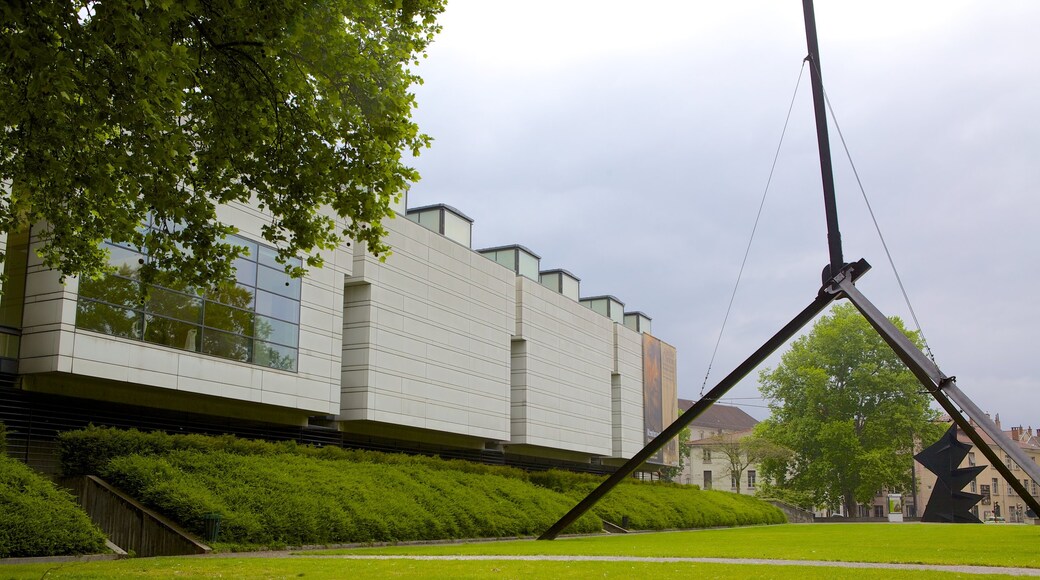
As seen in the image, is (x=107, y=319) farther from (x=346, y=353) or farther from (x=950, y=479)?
(x=950, y=479)

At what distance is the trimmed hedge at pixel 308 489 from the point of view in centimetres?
2128

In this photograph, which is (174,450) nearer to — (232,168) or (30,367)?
(30,367)

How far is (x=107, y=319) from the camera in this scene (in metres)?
25.2

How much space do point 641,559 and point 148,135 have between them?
450 inches

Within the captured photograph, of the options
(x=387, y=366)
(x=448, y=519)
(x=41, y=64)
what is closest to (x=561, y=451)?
(x=387, y=366)

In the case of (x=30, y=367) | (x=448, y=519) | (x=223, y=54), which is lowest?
(x=448, y=519)

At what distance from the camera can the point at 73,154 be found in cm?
1312

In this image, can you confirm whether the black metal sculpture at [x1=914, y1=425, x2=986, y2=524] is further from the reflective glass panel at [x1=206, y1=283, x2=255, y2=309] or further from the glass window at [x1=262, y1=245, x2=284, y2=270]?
the reflective glass panel at [x1=206, y1=283, x2=255, y2=309]

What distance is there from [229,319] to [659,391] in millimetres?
43107

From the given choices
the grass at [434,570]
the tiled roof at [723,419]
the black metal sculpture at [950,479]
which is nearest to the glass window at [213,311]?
the grass at [434,570]

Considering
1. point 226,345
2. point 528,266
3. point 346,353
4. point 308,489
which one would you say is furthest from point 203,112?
point 528,266

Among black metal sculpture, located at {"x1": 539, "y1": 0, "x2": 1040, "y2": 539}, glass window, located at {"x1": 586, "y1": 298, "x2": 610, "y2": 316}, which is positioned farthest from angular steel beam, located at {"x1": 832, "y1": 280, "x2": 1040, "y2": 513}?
glass window, located at {"x1": 586, "y1": 298, "x2": 610, "y2": 316}

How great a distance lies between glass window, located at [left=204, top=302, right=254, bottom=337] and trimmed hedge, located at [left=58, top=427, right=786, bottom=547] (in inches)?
171

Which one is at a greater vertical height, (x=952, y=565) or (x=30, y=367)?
(x=30, y=367)
